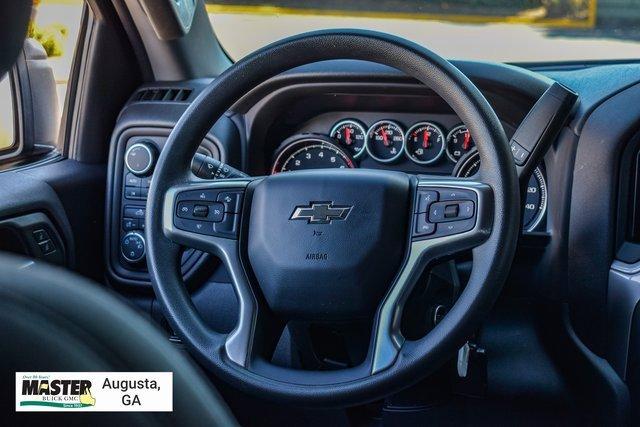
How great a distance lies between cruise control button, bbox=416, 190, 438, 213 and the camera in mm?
1590

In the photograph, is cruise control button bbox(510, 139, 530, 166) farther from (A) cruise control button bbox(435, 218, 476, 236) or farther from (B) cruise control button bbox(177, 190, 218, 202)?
(B) cruise control button bbox(177, 190, 218, 202)

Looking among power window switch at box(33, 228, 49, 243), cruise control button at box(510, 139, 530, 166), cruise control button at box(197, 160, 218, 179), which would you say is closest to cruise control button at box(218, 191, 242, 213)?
cruise control button at box(197, 160, 218, 179)

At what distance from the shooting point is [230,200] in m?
1.69

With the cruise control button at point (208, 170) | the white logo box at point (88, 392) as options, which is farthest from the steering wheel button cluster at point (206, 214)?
the white logo box at point (88, 392)

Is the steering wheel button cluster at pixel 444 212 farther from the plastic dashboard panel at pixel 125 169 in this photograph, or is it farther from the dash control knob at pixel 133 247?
the dash control knob at pixel 133 247

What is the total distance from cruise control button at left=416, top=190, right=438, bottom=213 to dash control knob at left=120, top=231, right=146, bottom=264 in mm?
929

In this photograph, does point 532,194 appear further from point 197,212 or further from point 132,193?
point 132,193

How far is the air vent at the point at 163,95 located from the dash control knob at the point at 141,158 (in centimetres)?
13

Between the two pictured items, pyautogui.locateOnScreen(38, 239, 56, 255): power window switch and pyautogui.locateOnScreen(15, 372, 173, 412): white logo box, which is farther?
pyautogui.locateOnScreen(38, 239, 56, 255): power window switch

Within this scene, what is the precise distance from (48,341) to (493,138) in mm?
1087

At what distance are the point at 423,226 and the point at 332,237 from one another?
0.16 m

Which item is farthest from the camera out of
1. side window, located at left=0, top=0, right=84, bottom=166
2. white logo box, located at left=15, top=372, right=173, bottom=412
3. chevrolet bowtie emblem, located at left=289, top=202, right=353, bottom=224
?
side window, located at left=0, top=0, right=84, bottom=166

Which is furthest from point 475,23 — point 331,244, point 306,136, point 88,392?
point 88,392

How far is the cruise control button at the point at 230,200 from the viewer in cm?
168
